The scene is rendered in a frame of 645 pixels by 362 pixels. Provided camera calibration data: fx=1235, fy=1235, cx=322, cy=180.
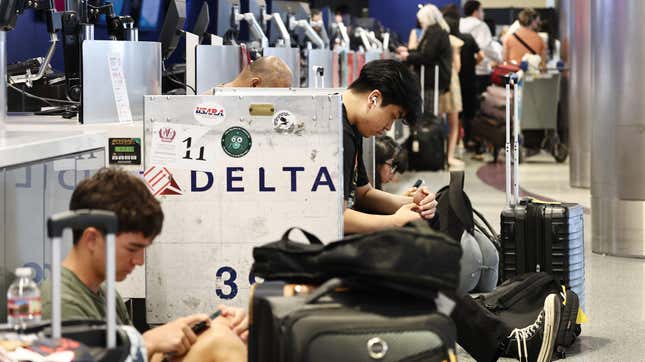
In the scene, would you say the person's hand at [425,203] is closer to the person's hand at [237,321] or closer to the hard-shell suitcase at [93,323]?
the person's hand at [237,321]

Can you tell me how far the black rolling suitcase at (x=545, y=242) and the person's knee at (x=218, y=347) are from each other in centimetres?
251

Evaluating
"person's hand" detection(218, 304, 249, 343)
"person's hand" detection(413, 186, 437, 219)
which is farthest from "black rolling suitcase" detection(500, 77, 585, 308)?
"person's hand" detection(218, 304, 249, 343)

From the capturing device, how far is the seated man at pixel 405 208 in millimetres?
4148

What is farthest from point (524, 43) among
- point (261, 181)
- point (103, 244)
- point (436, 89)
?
point (103, 244)

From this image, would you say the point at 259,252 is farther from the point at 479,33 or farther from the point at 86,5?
the point at 479,33

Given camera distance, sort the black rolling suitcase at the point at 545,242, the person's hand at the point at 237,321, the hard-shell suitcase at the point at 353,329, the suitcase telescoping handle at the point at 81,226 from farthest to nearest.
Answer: the black rolling suitcase at the point at 545,242
the person's hand at the point at 237,321
the hard-shell suitcase at the point at 353,329
the suitcase telescoping handle at the point at 81,226

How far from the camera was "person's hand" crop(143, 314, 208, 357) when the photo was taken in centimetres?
273

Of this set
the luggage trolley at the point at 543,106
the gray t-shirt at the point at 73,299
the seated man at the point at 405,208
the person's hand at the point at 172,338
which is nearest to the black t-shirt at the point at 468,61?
the luggage trolley at the point at 543,106

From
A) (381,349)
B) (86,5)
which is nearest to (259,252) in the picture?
(381,349)

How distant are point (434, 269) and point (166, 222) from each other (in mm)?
1320

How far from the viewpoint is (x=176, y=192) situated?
3.65 meters

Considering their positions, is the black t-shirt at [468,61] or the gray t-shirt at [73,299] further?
the black t-shirt at [468,61]

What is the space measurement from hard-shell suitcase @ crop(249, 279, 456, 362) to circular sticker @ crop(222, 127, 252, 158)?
3.58 feet

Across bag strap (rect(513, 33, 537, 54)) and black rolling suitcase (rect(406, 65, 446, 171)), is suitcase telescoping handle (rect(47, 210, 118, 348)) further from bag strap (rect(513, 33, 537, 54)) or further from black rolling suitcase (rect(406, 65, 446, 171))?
bag strap (rect(513, 33, 537, 54))
